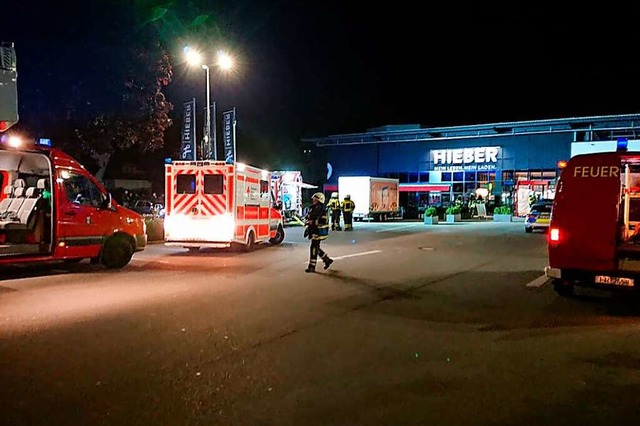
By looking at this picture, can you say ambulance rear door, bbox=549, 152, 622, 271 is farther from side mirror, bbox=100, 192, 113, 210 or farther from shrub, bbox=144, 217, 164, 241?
shrub, bbox=144, 217, 164, 241

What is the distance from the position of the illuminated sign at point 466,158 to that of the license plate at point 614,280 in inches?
1777

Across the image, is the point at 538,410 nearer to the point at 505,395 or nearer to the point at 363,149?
the point at 505,395

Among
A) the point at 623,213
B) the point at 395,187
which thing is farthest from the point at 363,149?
the point at 623,213

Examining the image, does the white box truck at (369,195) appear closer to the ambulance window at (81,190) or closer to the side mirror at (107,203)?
the side mirror at (107,203)

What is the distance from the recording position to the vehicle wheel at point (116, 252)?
515 inches

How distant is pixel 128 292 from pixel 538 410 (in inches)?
285

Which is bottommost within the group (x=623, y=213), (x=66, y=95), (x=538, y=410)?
(x=538, y=410)

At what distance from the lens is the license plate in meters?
8.81

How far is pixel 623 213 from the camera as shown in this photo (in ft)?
37.7

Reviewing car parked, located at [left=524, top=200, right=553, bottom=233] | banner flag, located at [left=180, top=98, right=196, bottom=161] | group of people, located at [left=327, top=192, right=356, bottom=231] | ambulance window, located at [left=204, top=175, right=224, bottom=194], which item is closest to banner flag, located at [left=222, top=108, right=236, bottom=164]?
banner flag, located at [left=180, top=98, right=196, bottom=161]

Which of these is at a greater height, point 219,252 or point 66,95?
point 66,95

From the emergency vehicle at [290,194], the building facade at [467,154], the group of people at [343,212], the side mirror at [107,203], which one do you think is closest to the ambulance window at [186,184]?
the side mirror at [107,203]

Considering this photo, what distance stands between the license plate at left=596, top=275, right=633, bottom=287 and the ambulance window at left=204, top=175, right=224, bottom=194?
1009cm

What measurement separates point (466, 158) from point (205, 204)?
1604 inches
